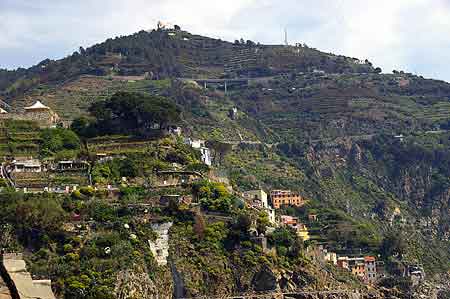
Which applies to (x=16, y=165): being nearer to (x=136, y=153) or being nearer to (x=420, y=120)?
(x=136, y=153)

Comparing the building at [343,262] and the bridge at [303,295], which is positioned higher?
the bridge at [303,295]

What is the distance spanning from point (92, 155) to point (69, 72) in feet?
215

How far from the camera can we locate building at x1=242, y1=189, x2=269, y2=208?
263 ft

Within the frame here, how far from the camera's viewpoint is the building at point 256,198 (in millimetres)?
80312

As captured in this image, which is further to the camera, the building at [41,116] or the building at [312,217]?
the building at [312,217]

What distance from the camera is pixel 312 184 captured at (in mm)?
113312

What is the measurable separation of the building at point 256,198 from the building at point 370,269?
8823 mm

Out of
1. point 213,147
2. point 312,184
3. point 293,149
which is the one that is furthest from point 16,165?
point 293,149

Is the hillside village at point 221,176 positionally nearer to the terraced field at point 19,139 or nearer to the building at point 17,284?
the building at point 17,284

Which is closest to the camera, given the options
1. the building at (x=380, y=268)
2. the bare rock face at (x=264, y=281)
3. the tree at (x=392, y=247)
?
the bare rock face at (x=264, y=281)

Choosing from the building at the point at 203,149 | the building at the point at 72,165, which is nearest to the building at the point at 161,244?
the building at the point at 72,165

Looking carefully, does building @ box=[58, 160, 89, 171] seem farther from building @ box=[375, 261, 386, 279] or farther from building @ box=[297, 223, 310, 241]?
building @ box=[375, 261, 386, 279]

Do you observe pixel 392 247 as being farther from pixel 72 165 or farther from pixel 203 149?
pixel 72 165

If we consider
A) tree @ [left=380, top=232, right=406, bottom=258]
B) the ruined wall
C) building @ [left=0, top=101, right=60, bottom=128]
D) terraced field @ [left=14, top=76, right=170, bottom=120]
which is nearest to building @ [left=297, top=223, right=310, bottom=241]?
tree @ [left=380, top=232, right=406, bottom=258]
